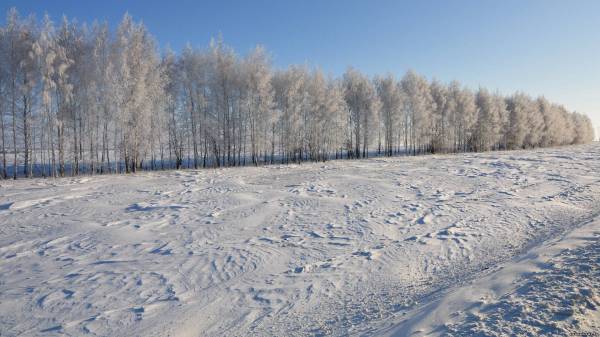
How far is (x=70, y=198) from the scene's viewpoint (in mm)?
11695

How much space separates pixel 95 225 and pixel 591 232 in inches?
533

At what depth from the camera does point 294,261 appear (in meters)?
7.14

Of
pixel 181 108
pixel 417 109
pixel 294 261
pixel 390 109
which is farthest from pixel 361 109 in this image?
pixel 294 261

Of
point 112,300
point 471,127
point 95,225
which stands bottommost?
point 112,300

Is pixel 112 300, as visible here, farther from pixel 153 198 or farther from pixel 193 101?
pixel 193 101

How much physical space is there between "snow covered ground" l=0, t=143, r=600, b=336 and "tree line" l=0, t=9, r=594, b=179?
10.8 meters

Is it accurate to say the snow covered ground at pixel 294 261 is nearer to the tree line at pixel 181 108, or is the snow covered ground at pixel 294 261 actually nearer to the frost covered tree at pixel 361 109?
the tree line at pixel 181 108

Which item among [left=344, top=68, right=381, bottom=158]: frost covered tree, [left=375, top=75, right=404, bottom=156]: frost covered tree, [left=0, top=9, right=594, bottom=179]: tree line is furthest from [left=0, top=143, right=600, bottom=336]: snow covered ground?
[left=375, top=75, right=404, bottom=156]: frost covered tree

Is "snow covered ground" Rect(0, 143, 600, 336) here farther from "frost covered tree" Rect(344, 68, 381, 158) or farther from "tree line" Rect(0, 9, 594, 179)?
"frost covered tree" Rect(344, 68, 381, 158)

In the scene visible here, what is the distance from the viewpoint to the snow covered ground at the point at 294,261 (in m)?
4.70

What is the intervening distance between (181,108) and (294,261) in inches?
1059

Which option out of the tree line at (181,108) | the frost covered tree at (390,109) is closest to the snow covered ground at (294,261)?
the tree line at (181,108)

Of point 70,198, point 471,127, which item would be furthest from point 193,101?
point 471,127

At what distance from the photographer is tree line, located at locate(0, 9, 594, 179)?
831 inches
